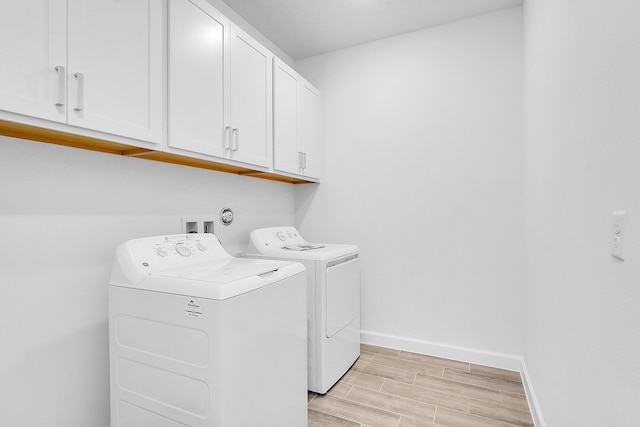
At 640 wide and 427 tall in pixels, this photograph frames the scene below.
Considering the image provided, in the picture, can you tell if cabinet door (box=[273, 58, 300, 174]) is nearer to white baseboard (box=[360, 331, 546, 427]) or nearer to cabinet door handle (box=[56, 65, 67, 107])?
cabinet door handle (box=[56, 65, 67, 107])

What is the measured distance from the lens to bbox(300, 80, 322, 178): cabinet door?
2666mm

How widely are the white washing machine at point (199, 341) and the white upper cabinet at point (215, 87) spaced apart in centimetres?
59

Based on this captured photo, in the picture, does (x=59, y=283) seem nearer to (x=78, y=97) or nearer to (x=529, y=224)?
(x=78, y=97)

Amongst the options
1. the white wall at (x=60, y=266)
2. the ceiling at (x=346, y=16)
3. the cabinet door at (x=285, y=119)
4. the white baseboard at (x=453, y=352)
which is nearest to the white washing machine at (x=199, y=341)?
the white wall at (x=60, y=266)

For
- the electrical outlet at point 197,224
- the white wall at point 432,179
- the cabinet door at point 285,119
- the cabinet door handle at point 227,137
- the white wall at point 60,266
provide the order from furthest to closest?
the white wall at point 432,179 → the cabinet door at point 285,119 → the electrical outlet at point 197,224 → the cabinet door handle at point 227,137 → the white wall at point 60,266

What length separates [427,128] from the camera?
2621 mm

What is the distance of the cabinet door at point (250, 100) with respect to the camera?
73.4 inches

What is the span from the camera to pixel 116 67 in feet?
4.06

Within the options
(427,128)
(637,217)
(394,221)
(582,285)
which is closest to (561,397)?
(582,285)

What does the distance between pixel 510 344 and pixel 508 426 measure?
0.76 m

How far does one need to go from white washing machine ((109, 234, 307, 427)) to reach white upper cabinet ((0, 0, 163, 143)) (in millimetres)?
556

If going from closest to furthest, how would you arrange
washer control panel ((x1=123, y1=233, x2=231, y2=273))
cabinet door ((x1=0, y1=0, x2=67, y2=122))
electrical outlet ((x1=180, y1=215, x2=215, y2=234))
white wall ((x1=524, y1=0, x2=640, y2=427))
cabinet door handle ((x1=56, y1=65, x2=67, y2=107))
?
white wall ((x1=524, y1=0, x2=640, y2=427)) → cabinet door ((x1=0, y1=0, x2=67, y2=122)) → cabinet door handle ((x1=56, y1=65, x2=67, y2=107)) → washer control panel ((x1=123, y1=233, x2=231, y2=273)) → electrical outlet ((x1=180, y1=215, x2=215, y2=234))

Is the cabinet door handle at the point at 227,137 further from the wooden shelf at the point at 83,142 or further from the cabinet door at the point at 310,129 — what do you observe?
the cabinet door at the point at 310,129

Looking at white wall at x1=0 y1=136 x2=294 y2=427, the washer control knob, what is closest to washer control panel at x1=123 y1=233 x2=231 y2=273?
the washer control knob
